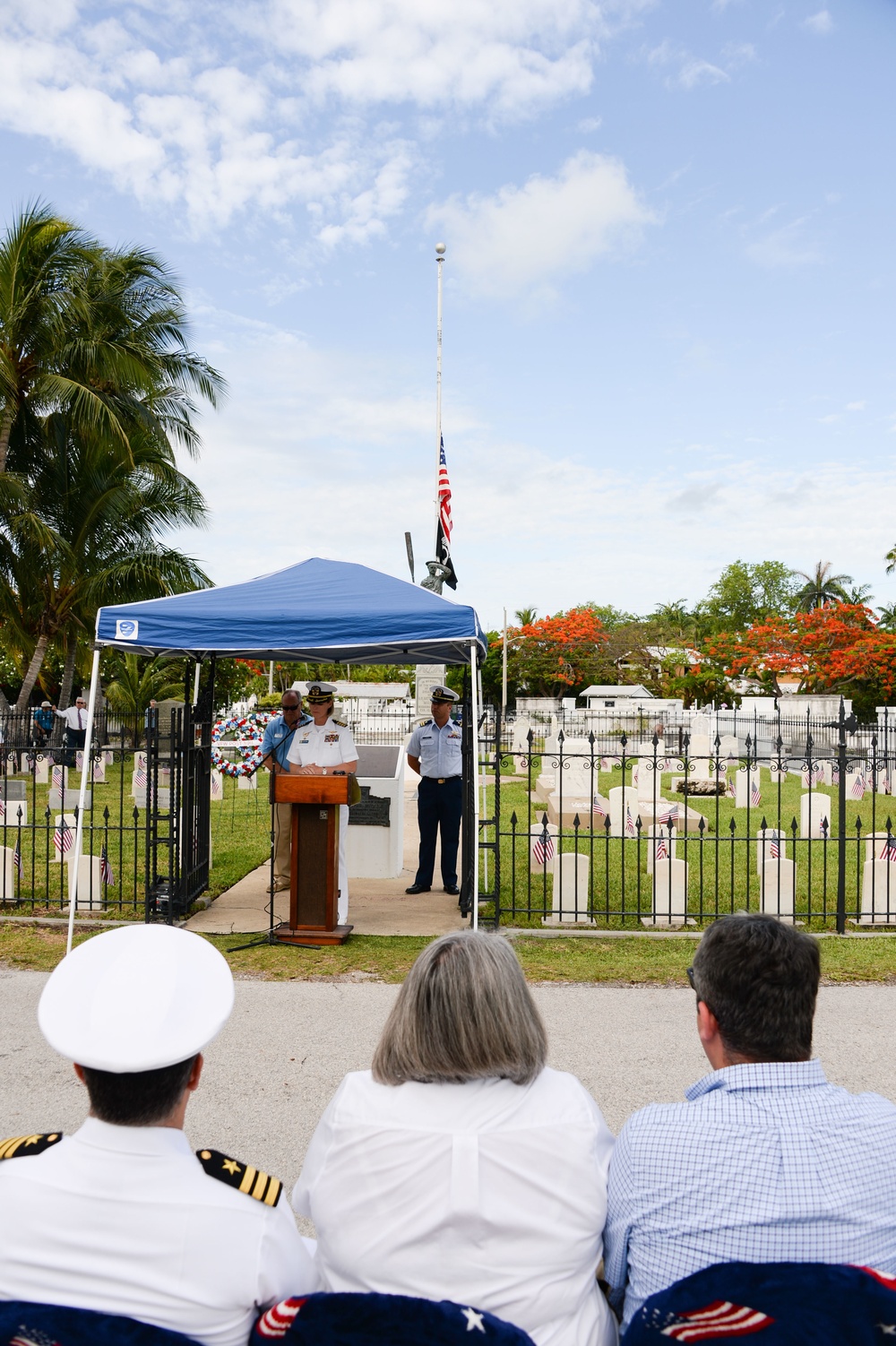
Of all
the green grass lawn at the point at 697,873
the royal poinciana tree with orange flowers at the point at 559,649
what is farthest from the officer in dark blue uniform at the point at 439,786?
the royal poinciana tree with orange flowers at the point at 559,649

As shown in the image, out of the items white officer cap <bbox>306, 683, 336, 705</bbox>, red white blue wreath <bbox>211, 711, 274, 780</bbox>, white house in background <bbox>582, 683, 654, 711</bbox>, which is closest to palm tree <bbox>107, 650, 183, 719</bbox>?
red white blue wreath <bbox>211, 711, 274, 780</bbox>

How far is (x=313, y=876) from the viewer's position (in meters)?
7.08

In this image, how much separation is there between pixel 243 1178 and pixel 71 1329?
32 cm

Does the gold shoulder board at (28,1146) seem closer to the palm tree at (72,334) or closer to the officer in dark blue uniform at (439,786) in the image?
the officer in dark blue uniform at (439,786)

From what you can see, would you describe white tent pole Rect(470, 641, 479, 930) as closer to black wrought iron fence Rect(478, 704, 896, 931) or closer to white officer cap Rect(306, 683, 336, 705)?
black wrought iron fence Rect(478, 704, 896, 931)

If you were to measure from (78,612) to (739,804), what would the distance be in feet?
53.0

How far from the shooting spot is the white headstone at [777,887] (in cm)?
761

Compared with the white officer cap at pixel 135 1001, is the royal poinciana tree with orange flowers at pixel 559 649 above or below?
above

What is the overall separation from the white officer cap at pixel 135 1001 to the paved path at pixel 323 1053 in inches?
95.4

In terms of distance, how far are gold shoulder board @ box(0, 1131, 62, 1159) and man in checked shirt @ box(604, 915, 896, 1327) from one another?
102 centimetres

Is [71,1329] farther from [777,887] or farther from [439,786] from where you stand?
[439,786]

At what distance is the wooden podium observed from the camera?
699cm

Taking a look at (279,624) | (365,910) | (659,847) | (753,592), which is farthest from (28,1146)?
(753,592)

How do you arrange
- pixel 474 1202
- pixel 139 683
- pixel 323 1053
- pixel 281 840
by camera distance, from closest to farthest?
pixel 474 1202 < pixel 323 1053 < pixel 281 840 < pixel 139 683
